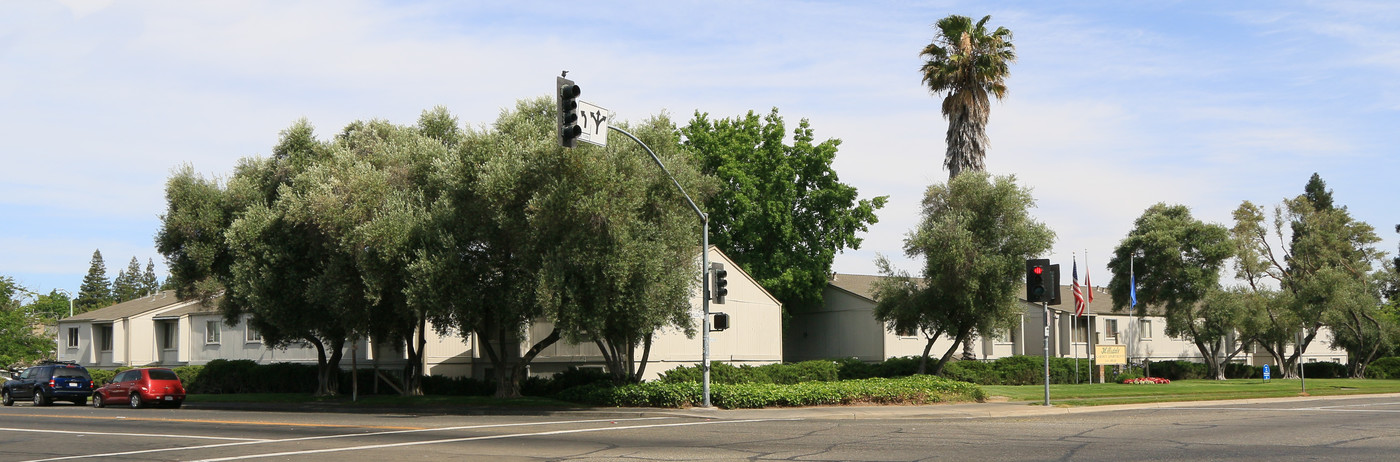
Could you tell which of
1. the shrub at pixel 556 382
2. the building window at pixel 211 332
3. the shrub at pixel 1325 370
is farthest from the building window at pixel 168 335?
the shrub at pixel 1325 370

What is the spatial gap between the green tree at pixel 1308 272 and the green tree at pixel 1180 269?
260 cm

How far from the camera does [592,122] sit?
21172 mm

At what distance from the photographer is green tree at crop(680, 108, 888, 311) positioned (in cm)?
5206

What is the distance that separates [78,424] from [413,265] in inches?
333

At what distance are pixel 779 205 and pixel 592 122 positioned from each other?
3142 cm

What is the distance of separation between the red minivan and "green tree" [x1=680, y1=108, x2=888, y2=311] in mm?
24873

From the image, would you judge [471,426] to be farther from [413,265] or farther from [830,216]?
[830,216]

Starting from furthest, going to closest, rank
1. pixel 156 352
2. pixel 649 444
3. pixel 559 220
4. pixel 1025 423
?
pixel 156 352, pixel 559 220, pixel 1025 423, pixel 649 444

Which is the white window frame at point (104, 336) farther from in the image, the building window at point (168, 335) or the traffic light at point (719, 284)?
the traffic light at point (719, 284)

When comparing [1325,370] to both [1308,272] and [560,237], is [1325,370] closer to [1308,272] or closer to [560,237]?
[1308,272]

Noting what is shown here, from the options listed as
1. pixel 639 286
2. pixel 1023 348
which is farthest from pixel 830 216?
pixel 639 286

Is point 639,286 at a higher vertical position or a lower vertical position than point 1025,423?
higher

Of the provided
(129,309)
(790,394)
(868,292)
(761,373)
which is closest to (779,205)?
(868,292)

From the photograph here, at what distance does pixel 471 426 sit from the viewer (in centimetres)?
2264
